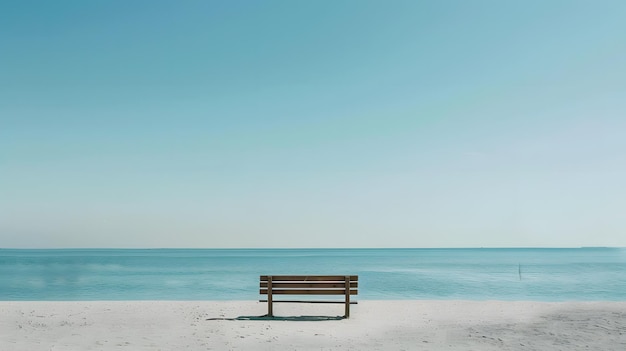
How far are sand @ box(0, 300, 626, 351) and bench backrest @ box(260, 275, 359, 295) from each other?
0.70m

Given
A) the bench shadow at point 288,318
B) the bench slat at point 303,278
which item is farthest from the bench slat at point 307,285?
the bench shadow at point 288,318

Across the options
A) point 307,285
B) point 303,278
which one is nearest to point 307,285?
point 307,285

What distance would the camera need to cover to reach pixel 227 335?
1075 cm

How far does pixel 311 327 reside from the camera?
1190 centimetres

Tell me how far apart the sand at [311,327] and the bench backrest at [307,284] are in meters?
0.70

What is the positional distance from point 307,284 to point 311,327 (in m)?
1.61

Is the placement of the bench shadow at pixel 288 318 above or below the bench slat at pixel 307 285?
below

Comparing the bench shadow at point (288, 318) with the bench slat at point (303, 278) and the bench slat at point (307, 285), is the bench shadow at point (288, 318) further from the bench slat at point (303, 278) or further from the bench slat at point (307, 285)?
the bench slat at point (303, 278)

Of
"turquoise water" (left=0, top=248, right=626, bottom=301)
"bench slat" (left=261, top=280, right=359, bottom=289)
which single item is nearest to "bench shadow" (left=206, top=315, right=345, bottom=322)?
"bench slat" (left=261, top=280, right=359, bottom=289)

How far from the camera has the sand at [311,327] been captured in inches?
384

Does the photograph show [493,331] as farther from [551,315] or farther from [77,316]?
[77,316]

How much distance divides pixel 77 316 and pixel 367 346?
8.09 metres

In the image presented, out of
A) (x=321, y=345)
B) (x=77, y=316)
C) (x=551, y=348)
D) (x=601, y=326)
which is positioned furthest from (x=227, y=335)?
(x=601, y=326)

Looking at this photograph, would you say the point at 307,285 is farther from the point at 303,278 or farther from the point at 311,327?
the point at 311,327
